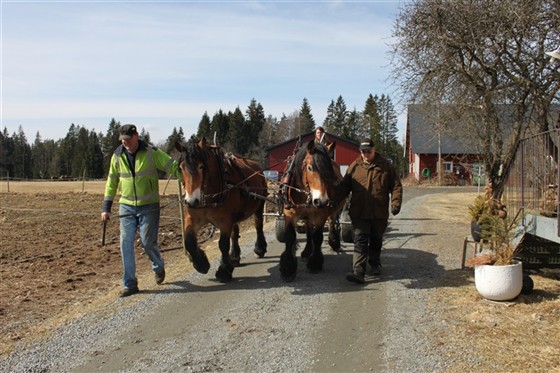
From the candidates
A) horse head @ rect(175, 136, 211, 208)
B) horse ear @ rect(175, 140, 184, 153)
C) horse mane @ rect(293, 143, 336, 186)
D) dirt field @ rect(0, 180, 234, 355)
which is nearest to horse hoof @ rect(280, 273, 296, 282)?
horse mane @ rect(293, 143, 336, 186)

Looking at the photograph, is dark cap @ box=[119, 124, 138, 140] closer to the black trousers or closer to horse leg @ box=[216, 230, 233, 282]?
horse leg @ box=[216, 230, 233, 282]

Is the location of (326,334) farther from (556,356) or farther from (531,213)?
(531,213)

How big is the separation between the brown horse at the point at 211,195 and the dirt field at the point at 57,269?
966mm

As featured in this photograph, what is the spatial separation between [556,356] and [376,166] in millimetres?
3303

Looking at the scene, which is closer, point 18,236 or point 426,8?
point 426,8

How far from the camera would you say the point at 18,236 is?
1163cm

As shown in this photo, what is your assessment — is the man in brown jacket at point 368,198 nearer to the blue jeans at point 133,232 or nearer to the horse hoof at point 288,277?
the horse hoof at point 288,277

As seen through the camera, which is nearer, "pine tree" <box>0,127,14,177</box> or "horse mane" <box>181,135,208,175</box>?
"horse mane" <box>181,135,208,175</box>

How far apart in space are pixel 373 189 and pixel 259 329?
8.67 feet

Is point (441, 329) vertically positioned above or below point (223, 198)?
below

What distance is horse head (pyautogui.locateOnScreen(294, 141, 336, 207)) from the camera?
5918 mm

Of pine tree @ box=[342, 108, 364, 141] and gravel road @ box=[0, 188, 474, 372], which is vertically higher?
pine tree @ box=[342, 108, 364, 141]

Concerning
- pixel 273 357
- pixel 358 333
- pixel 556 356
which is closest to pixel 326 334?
pixel 358 333

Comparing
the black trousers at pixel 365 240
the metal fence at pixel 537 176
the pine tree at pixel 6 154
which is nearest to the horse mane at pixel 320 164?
the black trousers at pixel 365 240
